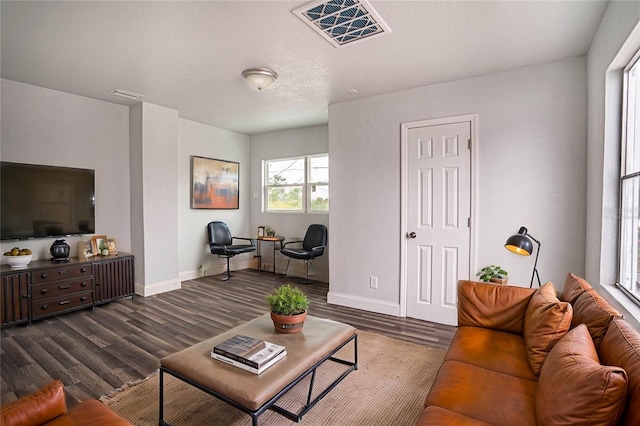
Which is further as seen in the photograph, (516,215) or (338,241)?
(338,241)

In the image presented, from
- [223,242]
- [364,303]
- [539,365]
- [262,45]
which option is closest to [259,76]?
[262,45]

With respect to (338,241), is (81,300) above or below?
below

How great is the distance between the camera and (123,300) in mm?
4273

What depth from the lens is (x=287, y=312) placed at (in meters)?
2.15

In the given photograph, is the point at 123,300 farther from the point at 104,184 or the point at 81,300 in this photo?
the point at 104,184

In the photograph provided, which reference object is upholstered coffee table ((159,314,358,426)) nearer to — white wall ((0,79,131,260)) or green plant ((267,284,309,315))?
green plant ((267,284,309,315))

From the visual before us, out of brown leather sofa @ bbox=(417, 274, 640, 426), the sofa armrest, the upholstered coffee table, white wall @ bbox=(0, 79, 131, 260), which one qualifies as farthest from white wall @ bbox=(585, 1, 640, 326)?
white wall @ bbox=(0, 79, 131, 260)

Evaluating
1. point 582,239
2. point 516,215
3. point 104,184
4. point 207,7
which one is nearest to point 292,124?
point 104,184

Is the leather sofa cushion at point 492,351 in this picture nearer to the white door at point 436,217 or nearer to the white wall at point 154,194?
the white door at point 436,217

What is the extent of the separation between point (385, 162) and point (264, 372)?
109 inches

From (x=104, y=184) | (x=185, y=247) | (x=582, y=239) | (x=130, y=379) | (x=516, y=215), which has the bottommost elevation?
(x=130, y=379)

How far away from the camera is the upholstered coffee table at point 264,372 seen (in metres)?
1.54

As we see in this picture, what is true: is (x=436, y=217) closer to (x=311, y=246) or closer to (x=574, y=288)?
(x=574, y=288)

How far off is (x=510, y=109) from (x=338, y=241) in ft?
7.71
